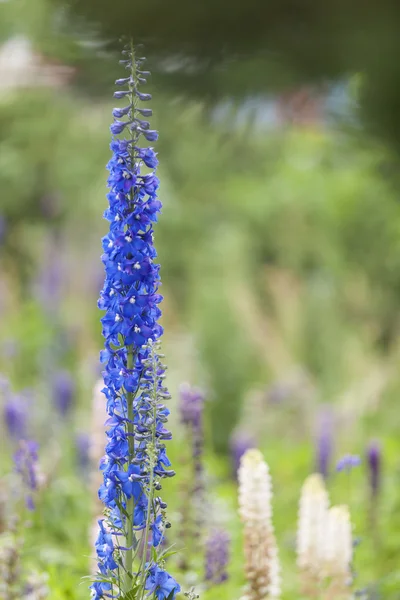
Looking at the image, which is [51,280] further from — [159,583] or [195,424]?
[159,583]

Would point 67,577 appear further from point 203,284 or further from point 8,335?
point 203,284

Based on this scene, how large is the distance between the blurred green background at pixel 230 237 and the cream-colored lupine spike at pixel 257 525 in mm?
473

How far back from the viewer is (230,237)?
31.0 feet

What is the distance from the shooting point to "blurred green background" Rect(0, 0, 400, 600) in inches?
38.3

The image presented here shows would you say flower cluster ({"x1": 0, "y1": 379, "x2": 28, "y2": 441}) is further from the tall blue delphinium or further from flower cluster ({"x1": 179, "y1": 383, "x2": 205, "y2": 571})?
the tall blue delphinium

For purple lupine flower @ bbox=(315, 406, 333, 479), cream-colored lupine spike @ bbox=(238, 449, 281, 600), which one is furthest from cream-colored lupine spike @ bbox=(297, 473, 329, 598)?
purple lupine flower @ bbox=(315, 406, 333, 479)

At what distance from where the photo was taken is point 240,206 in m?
10.1

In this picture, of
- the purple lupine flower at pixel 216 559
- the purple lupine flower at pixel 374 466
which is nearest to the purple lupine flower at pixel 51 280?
the purple lupine flower at pixel 374 466

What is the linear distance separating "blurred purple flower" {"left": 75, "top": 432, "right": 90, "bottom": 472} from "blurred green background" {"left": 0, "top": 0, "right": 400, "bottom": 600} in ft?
0.23

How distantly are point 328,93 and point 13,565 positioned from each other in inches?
87.8

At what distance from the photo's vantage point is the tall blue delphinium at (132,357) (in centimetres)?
185

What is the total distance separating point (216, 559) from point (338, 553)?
53 centimetres

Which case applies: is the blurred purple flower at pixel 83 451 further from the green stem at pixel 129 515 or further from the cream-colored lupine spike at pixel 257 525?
the green stem at pixel 129 515

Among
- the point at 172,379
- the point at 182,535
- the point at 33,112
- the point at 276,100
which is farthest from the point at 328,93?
the point at 172,379
